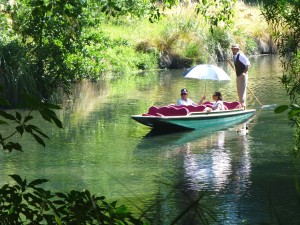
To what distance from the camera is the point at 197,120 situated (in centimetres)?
1529

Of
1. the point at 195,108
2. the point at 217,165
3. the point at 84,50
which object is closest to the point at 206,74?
the point at 195,108

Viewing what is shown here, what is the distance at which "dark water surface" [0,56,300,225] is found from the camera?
891cm

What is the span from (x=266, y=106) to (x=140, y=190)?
9936mm

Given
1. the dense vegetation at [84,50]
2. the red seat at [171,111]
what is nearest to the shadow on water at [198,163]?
the red seat at [171,111]

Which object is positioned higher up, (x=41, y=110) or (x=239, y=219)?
(x=41, y=110)

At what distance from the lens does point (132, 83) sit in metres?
25.9

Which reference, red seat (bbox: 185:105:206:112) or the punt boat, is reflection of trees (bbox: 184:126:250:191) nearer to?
the punt boat

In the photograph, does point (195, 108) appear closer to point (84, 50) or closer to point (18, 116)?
point (84, 50)

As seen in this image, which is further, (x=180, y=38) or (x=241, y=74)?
(x=180, y=38)

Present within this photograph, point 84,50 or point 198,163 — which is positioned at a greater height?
point 84,50

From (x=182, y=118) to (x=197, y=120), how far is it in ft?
1.73

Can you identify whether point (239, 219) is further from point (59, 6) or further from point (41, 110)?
point (41, 110)

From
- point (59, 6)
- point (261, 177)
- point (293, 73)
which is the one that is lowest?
point (261, 177)

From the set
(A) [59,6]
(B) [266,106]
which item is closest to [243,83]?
(B) [266,106]
